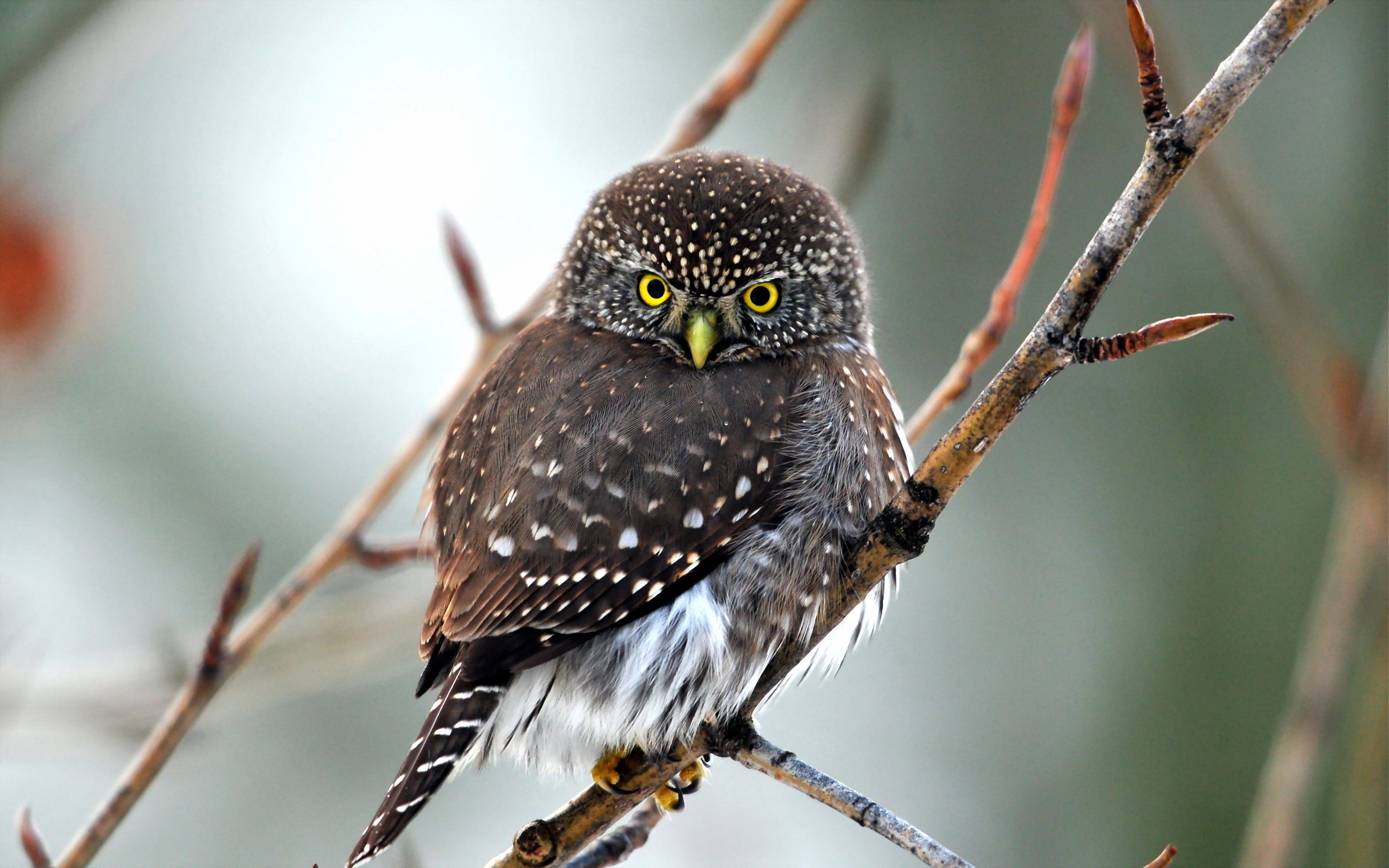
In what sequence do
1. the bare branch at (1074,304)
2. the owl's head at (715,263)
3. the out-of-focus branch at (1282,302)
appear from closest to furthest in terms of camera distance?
the bare branch at (1074,304) → the out-of-focus branch at (1282,302) → the owl's head at (715,263)

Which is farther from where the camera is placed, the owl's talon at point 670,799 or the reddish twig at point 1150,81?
the owl's talon at point 670,799

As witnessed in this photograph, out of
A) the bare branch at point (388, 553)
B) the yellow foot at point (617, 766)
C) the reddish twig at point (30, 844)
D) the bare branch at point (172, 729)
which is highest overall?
the bare branch at point (388, 553)

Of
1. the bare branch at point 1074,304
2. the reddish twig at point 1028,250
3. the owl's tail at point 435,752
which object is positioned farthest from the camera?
the reddish twig at point 1028,250

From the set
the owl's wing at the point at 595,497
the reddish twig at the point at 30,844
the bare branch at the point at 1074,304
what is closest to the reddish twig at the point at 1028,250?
the owl's wing at the point at 595,497

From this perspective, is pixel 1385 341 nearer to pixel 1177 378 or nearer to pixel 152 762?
pixel 152 762

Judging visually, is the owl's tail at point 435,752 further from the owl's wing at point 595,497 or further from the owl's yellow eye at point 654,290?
the owl's yellow eye at point 654,290

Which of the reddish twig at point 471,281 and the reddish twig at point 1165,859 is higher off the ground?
the reddish twig at point 471,281

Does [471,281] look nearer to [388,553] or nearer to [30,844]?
[388,553]
